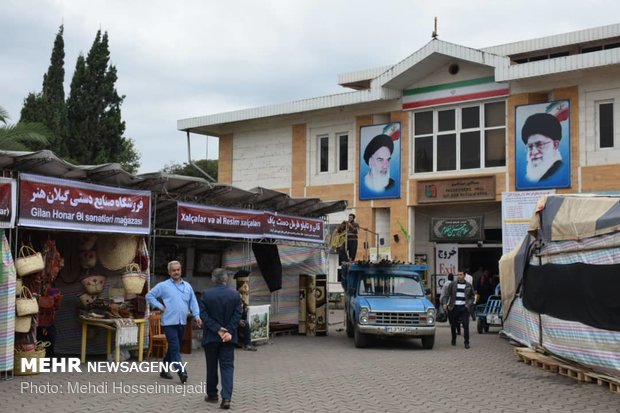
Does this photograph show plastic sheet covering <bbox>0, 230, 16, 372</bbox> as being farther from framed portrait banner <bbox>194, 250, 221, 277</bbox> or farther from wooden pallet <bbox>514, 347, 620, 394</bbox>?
wooden pallet <bbox>514, 347, 620, 394</bbox>

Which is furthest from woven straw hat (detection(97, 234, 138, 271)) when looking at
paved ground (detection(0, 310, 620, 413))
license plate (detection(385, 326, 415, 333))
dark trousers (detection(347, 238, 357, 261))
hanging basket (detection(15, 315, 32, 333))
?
dark trousers (detection(347, 238, 357, 261))

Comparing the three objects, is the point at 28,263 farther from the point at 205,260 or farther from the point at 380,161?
the point at 380,161

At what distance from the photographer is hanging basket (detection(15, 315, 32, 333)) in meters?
10.9

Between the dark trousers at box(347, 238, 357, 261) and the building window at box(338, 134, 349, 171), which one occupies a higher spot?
the building window at box(338, 134, 349, 171)

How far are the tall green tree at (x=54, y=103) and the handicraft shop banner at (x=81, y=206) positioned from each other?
23.2 m

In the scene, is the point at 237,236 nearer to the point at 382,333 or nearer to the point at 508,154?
the point at 382,333

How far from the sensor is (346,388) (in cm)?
1037

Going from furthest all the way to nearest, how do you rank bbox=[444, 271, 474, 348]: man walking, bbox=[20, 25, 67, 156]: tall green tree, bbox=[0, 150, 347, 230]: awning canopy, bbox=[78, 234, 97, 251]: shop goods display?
bbox=[20, 25, 67, 156]: tall green tree
bbox=[444, 271, 474, 348]: man walking
bbox=[78, 234, 97, 251]: shop goods display
bbox=[0, 150, 347, 230]: awning canopy

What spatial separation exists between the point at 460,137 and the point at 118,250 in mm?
18412

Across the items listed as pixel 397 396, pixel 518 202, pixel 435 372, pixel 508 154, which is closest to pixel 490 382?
pixel 435 372

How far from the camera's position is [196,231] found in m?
14.5

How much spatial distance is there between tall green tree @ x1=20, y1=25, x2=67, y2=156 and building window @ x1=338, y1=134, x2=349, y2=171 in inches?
551

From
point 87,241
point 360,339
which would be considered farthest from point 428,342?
point 87,241

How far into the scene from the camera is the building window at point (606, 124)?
25.3 m
